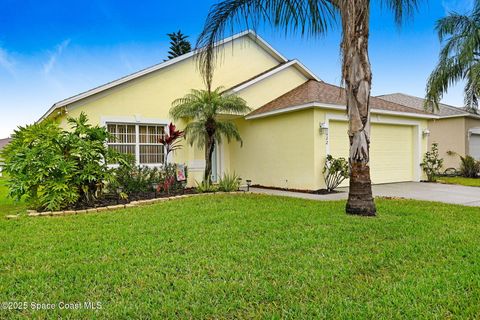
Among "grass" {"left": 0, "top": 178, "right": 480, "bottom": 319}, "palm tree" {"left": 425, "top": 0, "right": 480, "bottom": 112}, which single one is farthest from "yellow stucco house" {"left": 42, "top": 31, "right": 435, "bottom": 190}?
"grass" {"left": 0, "top": 178, "right": 480, "bottom": 319}

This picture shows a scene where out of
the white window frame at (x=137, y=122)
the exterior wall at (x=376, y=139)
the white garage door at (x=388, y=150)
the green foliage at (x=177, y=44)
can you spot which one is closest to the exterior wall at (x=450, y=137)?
the exterior wall at (x=376, y=139)

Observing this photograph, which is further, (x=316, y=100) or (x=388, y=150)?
(x=388, y=150)

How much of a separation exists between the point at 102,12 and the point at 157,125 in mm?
6722

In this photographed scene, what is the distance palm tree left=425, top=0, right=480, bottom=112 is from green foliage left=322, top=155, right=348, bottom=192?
9688 millimetres

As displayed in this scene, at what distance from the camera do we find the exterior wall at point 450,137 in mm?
21766

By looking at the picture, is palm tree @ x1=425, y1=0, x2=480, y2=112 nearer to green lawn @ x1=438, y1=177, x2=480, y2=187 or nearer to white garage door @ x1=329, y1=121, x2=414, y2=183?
green lawn @ x1=438, y1=177, x2=480, y2=187

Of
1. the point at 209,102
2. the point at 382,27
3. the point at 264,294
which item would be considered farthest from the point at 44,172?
the point at 382,27

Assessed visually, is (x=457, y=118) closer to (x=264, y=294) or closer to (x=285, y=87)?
(x=285, y=87)

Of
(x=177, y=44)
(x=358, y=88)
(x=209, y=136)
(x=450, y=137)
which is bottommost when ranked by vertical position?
(x=209, y=136)

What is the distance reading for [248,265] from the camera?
169 inches

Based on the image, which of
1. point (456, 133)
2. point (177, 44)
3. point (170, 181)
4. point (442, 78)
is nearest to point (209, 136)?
point (170, 181)

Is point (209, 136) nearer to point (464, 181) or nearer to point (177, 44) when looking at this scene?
point (464, 181)

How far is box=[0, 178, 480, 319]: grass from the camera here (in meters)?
3.21

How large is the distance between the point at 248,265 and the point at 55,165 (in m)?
6.77
